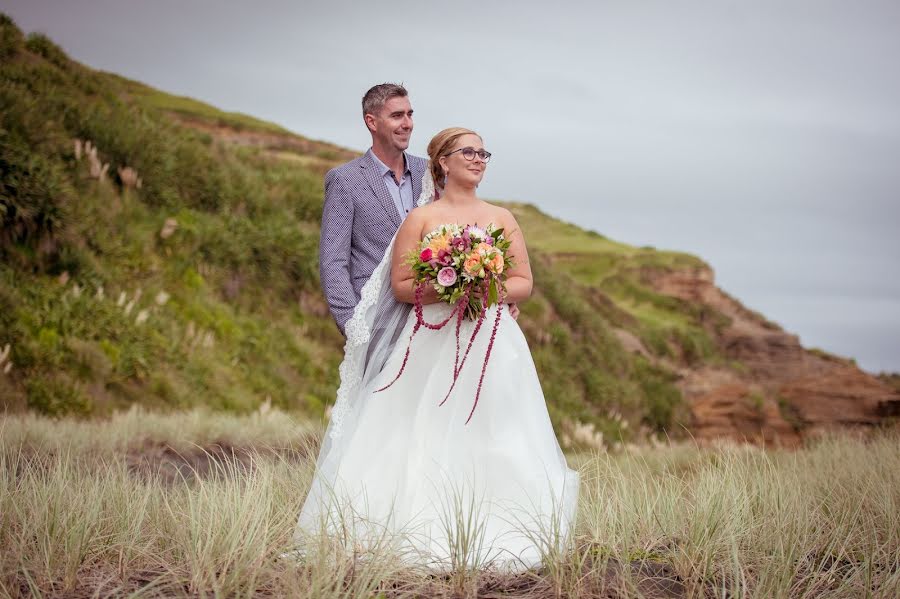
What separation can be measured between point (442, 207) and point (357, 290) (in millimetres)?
1196

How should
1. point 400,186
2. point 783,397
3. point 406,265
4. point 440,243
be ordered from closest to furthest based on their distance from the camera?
point 440,243
point 406,265
point 400,186
point 783,397

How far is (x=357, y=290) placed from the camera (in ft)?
19.9

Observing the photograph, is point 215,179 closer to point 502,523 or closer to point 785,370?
point 502,523

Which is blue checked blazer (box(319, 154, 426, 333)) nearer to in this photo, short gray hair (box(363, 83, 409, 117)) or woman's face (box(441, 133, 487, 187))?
short gray hair (box(363, 83, 409, 117))

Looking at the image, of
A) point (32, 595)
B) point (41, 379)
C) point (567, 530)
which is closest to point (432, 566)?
point (567, 530)

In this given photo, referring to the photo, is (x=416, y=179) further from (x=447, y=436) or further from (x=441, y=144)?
(x=447, y=436)

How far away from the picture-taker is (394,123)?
6.00m

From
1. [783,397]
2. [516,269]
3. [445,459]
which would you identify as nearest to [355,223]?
[516,269]

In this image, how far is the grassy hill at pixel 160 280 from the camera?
482 inches

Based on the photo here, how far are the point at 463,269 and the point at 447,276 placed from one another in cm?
10

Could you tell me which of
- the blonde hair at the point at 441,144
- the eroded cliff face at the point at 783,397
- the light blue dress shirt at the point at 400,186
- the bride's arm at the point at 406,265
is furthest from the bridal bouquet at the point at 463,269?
the eroded cliff face at the point at 783,397

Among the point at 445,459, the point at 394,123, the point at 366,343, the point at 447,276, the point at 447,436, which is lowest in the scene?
the point at 445,459

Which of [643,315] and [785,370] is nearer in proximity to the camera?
[785,370]

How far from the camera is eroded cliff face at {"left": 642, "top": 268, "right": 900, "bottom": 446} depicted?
2031cm
